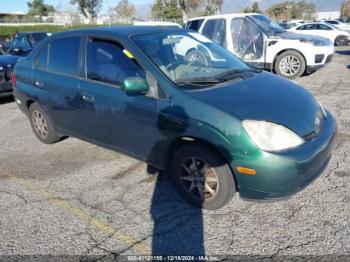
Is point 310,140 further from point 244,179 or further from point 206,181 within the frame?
point 206,181

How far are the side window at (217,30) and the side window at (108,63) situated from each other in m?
5.61

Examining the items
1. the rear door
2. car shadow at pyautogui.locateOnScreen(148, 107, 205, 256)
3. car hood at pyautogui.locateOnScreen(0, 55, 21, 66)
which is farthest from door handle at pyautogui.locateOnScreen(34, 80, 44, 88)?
car hood at pyautogui.locateOnScreen(0, 55, 21, 66)

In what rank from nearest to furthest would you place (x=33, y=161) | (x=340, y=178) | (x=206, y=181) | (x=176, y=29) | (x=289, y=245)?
(x=289, y=245)
(x=206, y=181)
(x=340, y=178)
(x=176, y=29)
(x=33, y=161)

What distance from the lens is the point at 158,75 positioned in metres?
3.30

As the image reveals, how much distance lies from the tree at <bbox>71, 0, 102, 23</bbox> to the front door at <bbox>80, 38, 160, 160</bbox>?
213 feet

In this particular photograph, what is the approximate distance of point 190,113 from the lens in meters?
3.05

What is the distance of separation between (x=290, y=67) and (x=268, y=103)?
635cm

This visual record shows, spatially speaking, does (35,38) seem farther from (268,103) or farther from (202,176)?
(268,103)

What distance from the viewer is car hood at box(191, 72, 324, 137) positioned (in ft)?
9.63

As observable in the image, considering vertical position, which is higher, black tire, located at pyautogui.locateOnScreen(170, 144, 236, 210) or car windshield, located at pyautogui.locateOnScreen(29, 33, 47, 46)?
car windshield, located at pyautogui.locateOnScreen(29, 33, 47, 46)

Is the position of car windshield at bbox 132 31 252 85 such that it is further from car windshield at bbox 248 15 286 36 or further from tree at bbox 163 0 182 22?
tree at bbox 163 0 182 22

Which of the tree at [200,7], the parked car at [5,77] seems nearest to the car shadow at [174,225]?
the parked car at [5,77]

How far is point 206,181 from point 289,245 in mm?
891

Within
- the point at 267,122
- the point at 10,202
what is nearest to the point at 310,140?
the point at 267,122
